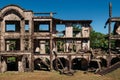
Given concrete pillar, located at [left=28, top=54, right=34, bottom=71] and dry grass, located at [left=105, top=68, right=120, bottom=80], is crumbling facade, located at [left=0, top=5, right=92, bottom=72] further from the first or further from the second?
dry grass, located at [left=105, top=68, right=120, bottom=80]

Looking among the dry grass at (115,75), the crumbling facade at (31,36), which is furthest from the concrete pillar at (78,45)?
the dry grass at (115,75)

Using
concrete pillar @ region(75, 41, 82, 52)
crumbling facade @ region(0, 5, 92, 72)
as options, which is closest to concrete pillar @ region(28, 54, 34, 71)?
crumbling facade @ region(0, 5, 92, 72)

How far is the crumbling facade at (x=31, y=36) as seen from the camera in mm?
49844

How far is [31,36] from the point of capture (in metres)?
50.9

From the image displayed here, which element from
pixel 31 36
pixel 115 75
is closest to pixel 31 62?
pixel 31 36

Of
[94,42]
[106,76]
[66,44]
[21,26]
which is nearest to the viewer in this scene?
[106,76]

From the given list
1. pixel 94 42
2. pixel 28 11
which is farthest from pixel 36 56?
pixel 94 42

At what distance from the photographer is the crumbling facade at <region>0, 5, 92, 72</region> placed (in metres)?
49.8

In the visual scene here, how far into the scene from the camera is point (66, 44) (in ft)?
178

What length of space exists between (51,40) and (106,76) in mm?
14639

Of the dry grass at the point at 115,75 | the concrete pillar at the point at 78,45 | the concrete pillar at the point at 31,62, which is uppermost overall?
the concrete pillar at the point at 78,45

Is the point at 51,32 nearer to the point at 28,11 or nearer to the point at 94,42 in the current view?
the point at 28,11

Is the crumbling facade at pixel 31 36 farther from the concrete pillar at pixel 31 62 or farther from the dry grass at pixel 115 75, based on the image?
the dry grass at pixel 115 75

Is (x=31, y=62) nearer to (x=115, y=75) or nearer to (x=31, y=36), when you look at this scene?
(x=31, y=36)
